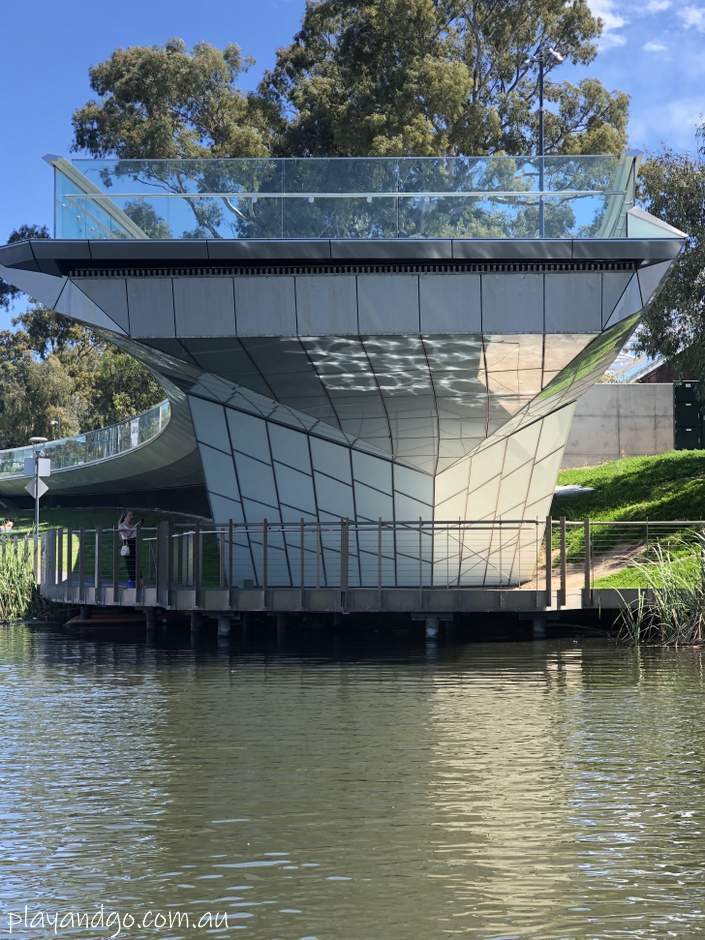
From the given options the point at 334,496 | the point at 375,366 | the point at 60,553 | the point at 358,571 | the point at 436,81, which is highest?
the point at 436,81

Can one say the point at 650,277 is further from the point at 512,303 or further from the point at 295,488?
the point at 295,488

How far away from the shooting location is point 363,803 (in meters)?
10.0

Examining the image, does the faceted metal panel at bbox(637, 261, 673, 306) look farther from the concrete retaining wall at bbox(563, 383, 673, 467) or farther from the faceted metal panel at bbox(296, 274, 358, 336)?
the concrete retaining wall at bbox(563, 383, 673, 467)

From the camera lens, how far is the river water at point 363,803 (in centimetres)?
744

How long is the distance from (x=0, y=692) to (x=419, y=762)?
7157mm

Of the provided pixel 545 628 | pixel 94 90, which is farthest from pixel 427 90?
pixel 545 628

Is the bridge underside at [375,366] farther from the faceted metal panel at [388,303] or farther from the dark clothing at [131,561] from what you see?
the dark clothing at [131,561]

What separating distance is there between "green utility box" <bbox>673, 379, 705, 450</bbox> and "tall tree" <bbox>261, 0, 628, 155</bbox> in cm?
840

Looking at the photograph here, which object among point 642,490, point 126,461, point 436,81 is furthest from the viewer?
point 126,461

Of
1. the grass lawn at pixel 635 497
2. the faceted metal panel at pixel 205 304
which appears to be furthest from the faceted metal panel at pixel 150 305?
the grass lawn at pixel 635 497

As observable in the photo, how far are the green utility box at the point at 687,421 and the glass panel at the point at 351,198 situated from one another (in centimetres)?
2221

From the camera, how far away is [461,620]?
2639 cm

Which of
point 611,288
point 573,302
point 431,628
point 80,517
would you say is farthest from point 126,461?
point 611,288

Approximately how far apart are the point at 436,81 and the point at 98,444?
17.5 metres
